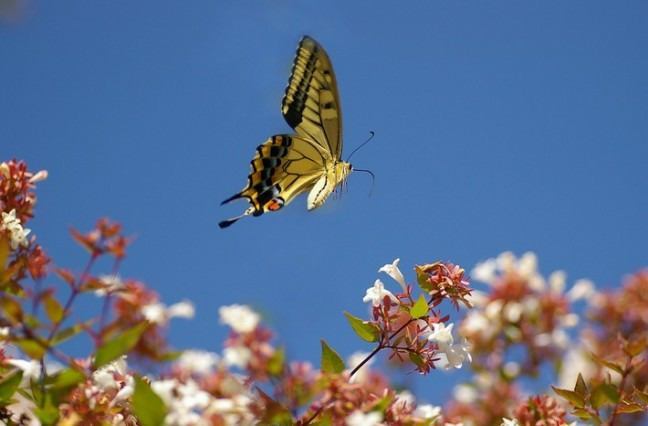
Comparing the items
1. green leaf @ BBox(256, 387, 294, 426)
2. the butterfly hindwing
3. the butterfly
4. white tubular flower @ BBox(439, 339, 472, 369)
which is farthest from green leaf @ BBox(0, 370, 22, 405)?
the butterfly

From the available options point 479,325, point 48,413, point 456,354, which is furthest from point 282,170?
point 48,413

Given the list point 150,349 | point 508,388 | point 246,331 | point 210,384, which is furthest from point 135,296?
point 246,331

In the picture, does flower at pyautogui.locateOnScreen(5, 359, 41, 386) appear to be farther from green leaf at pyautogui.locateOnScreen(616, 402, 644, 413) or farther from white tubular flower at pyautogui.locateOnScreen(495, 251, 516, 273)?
white tubular flower at pyautogui.locateOnScreen(495, 251, 516, 273)

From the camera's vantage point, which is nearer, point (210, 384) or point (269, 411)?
point (269, 411)

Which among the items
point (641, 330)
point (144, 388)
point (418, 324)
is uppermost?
point (641, 330)

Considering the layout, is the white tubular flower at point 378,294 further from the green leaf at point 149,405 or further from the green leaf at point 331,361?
the green leaf at point 149,405

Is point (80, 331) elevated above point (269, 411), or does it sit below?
above

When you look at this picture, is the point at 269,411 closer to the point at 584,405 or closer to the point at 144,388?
the point at 144,388
